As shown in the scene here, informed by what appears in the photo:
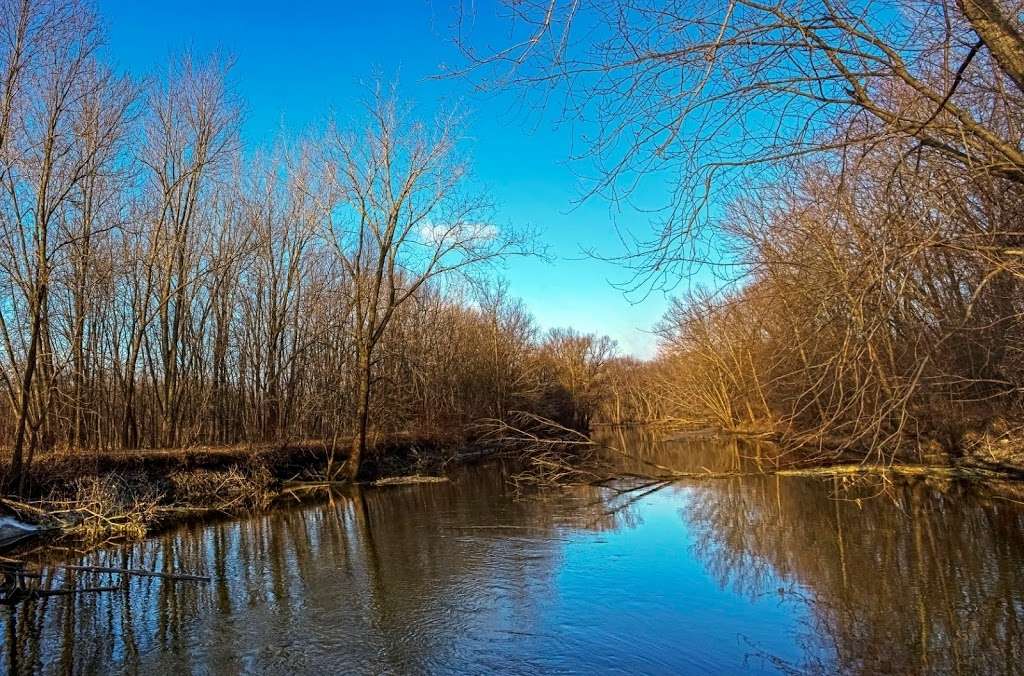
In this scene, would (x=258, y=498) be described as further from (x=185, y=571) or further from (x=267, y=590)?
(x=267, y=590)

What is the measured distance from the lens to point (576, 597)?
646 centimetres

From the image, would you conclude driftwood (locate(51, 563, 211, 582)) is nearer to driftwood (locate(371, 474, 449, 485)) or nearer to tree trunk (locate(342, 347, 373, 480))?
driftwood (locate(371, 474, 449, 485))

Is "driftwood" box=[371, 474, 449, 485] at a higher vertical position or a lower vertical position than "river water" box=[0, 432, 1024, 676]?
higher

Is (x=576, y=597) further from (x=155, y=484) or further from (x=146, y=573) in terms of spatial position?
(x=155, y=484)

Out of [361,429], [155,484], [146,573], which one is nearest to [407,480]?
[361,429]

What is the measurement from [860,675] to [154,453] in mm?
14844

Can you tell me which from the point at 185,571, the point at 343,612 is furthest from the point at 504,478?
the point at 343,612

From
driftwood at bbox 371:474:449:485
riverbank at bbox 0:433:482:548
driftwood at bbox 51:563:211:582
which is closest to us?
driftwood at bbox 51:563:211:582

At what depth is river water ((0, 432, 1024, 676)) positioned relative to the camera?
5.02 metres

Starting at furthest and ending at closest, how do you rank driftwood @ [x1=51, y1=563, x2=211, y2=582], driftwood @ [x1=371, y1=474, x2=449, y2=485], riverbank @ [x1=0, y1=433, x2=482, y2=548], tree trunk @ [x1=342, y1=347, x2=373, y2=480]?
tree trunk @ [x1=342, y1=347, x2=373, y2=480], driftwood @ [x1=371, y1=474, x2=449, y2=485], riverbank @ [x1=0, y1=433, x2=482, y2=548], driftwood @ [x1=51, y1=563, x2=211, y2=582]

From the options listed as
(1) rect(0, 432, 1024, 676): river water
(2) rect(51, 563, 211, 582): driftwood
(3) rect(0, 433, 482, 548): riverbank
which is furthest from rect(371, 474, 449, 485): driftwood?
(2) rect(51, 563, 211, 582): driftwood

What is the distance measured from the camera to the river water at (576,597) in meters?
5.02

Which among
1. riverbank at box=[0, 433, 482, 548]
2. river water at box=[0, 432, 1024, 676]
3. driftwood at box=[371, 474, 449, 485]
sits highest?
riverbank at box=[0, 433, 482, 548]

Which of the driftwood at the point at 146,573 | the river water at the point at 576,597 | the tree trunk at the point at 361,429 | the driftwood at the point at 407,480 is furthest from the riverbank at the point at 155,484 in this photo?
the driftwood at the point at 146,573
